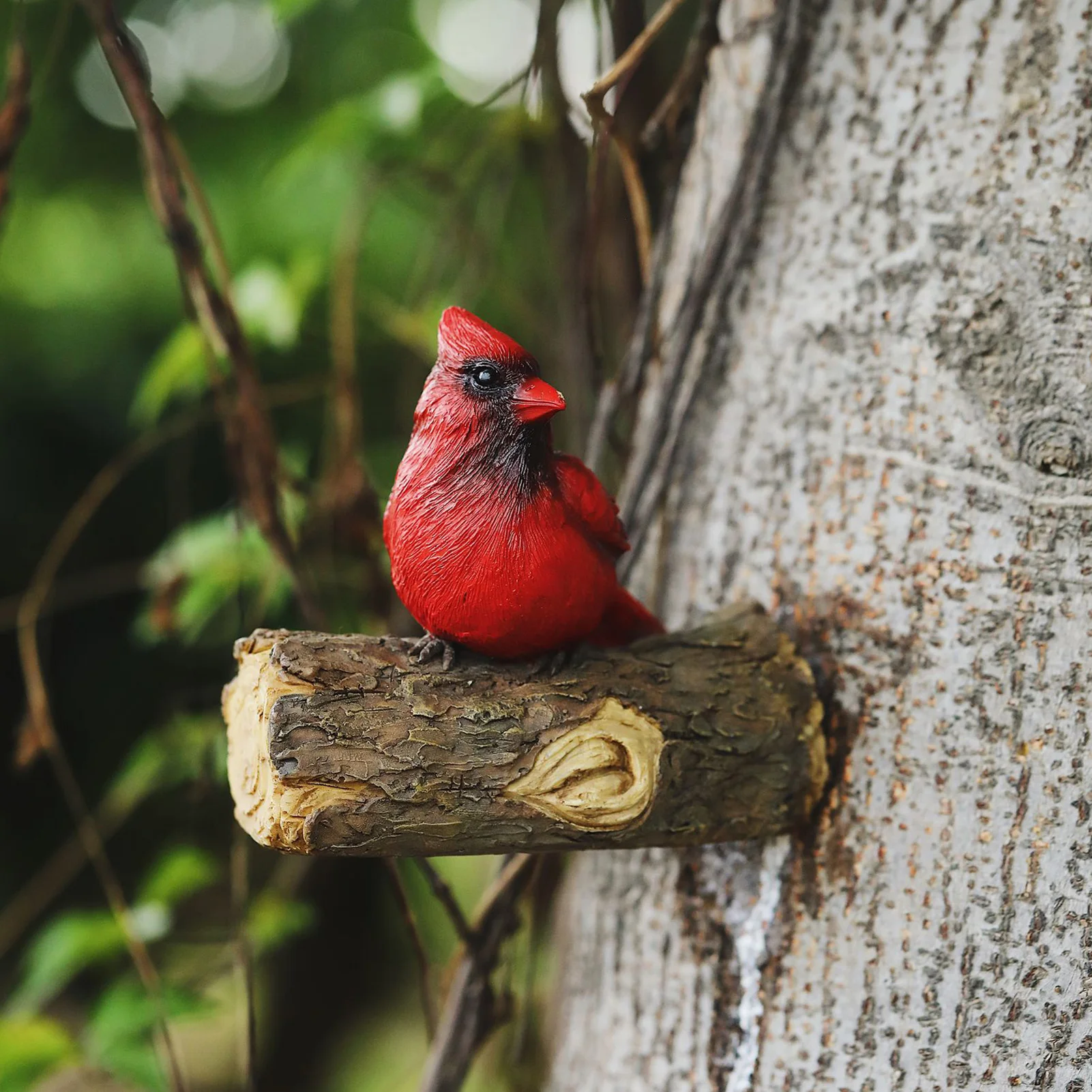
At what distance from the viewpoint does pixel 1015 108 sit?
33.7 inches

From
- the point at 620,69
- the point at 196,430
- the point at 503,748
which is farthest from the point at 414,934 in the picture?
the point at 196,430

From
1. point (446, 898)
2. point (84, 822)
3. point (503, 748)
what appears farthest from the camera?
point (84, 822)

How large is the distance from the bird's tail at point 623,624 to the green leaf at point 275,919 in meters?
0.79

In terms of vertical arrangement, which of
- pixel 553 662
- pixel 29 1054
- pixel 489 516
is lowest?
pixel 29 1054

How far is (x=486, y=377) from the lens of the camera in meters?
0.76

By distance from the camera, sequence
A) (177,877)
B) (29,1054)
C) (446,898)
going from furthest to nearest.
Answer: (177,877) < (29,1054) < (446,898)

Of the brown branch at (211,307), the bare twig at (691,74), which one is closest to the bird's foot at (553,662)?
the brown branch at (211,307)

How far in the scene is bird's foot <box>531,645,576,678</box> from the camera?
2.59ft

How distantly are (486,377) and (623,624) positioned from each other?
270mm

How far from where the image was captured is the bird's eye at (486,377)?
0.75 metres

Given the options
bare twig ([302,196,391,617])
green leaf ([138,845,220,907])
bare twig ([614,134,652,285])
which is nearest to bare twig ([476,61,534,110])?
bare twig ([614,134,652,285])

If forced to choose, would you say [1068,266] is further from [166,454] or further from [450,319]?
[166,454]

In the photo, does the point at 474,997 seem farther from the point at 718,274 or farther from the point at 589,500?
the point at 718,274

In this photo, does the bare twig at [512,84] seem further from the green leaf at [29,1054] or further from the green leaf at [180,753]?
the green leaf at [29,1054]
